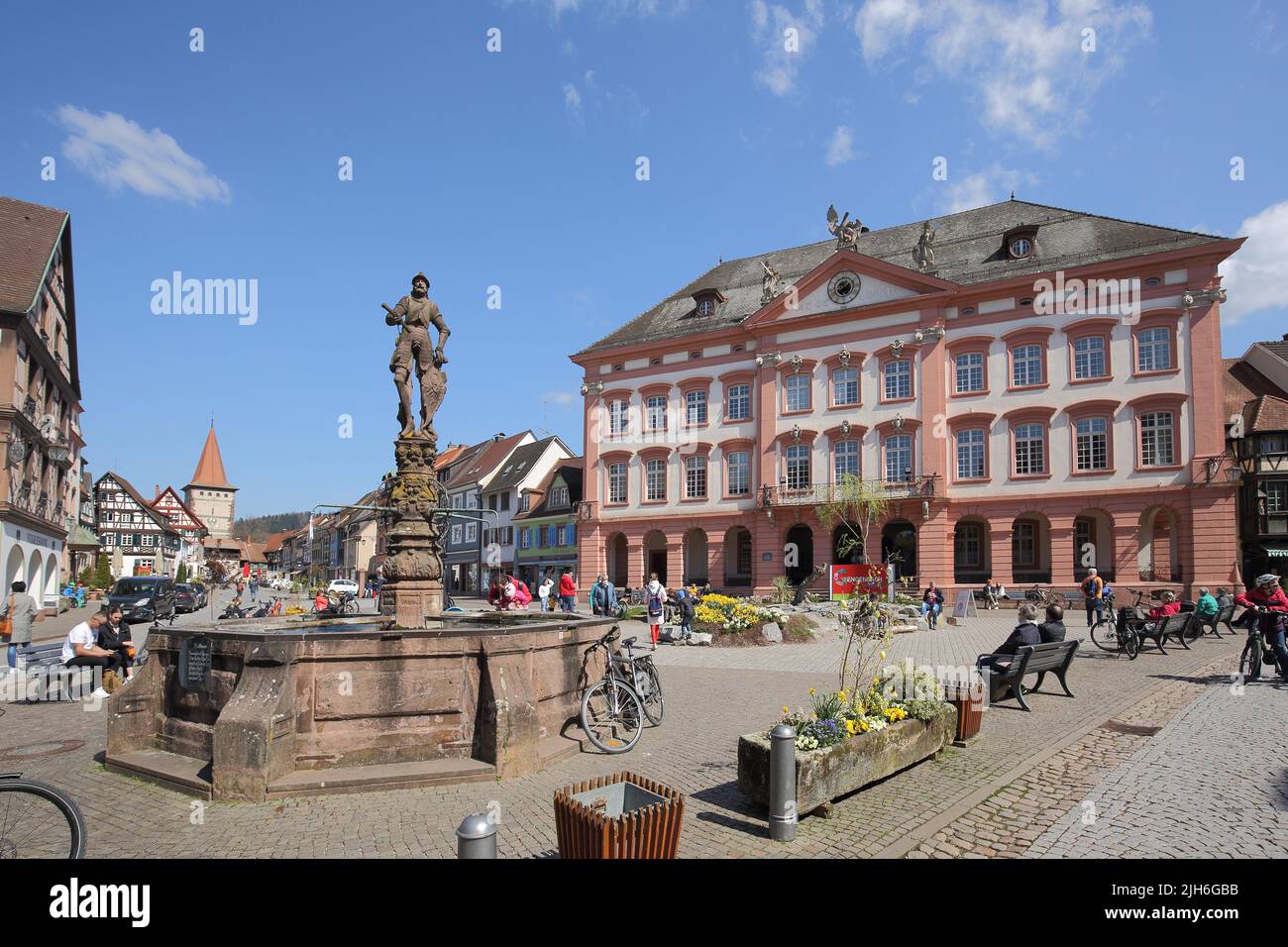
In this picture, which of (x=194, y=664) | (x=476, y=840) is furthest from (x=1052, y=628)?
(x=194, y=664)

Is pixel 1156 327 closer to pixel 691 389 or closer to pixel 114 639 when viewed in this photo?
pixel 691 389

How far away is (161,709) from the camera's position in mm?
7875

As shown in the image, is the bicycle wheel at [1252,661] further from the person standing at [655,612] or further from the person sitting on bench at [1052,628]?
the person standing at [655,612]

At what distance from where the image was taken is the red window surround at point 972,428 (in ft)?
Answer: 121

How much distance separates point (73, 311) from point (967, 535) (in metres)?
48.2

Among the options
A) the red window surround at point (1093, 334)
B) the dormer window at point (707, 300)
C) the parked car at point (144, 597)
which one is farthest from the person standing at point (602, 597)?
the dormer window at point (707, 300)

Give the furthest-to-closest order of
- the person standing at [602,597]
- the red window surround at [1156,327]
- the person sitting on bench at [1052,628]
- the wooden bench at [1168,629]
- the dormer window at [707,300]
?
the dormer window at [707,300], the red window surround at [1156,327], the person standing at [602,597], the wooden bench at [1168,629], the person sitting on bench at [1052,628]

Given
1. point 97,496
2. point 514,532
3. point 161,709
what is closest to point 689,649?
point 161,709

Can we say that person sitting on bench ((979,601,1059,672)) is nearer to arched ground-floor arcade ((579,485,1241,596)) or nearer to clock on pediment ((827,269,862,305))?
arched ground-floor arcade ((579,485,1241,596))

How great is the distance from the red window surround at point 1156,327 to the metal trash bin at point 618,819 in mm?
35792

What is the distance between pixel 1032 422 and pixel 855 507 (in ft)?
28.6

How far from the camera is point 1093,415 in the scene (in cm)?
3472

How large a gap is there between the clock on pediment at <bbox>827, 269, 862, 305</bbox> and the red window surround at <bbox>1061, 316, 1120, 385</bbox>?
32.0 ft

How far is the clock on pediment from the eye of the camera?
131 feet
